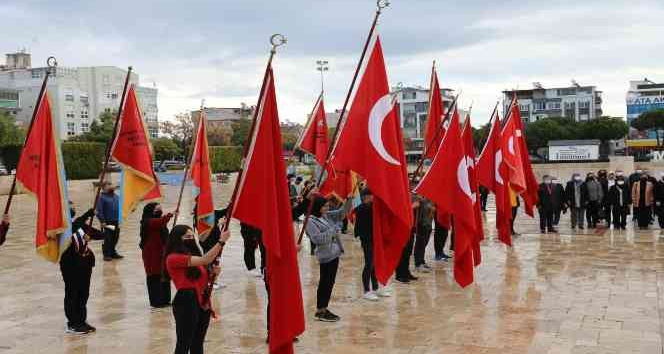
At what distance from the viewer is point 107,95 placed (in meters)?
108

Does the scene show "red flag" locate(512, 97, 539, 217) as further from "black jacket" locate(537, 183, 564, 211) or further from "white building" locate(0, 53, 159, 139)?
"white building" locate(0, 53, 159, 139)

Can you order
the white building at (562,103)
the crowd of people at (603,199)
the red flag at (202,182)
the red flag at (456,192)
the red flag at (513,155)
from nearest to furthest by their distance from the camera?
1. the red flag at (456,192)
2. the red flag at (202,182)
3. the red flag at (513,155)
4. the crowd of people at (603,199)
5. the white building at (562,103)

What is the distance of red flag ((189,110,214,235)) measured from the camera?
985cm

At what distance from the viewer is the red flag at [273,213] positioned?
213 inches

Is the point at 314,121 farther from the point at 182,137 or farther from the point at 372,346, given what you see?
the point at 182,137

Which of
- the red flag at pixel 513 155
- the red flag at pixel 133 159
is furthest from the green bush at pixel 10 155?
the red flag at pixel 133 159

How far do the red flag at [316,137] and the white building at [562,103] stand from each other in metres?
106

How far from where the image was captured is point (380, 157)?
7.34 m

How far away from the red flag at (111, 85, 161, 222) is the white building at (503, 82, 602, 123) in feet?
368

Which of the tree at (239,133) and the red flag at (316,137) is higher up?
the tree at (239,133)

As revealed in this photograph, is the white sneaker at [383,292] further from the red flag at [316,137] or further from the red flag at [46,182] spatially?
the red flag at [316,137]

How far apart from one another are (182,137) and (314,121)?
6534 centimetres

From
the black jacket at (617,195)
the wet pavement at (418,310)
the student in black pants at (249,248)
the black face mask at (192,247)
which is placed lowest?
the wet pavement at (418,310)

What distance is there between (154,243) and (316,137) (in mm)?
6300
